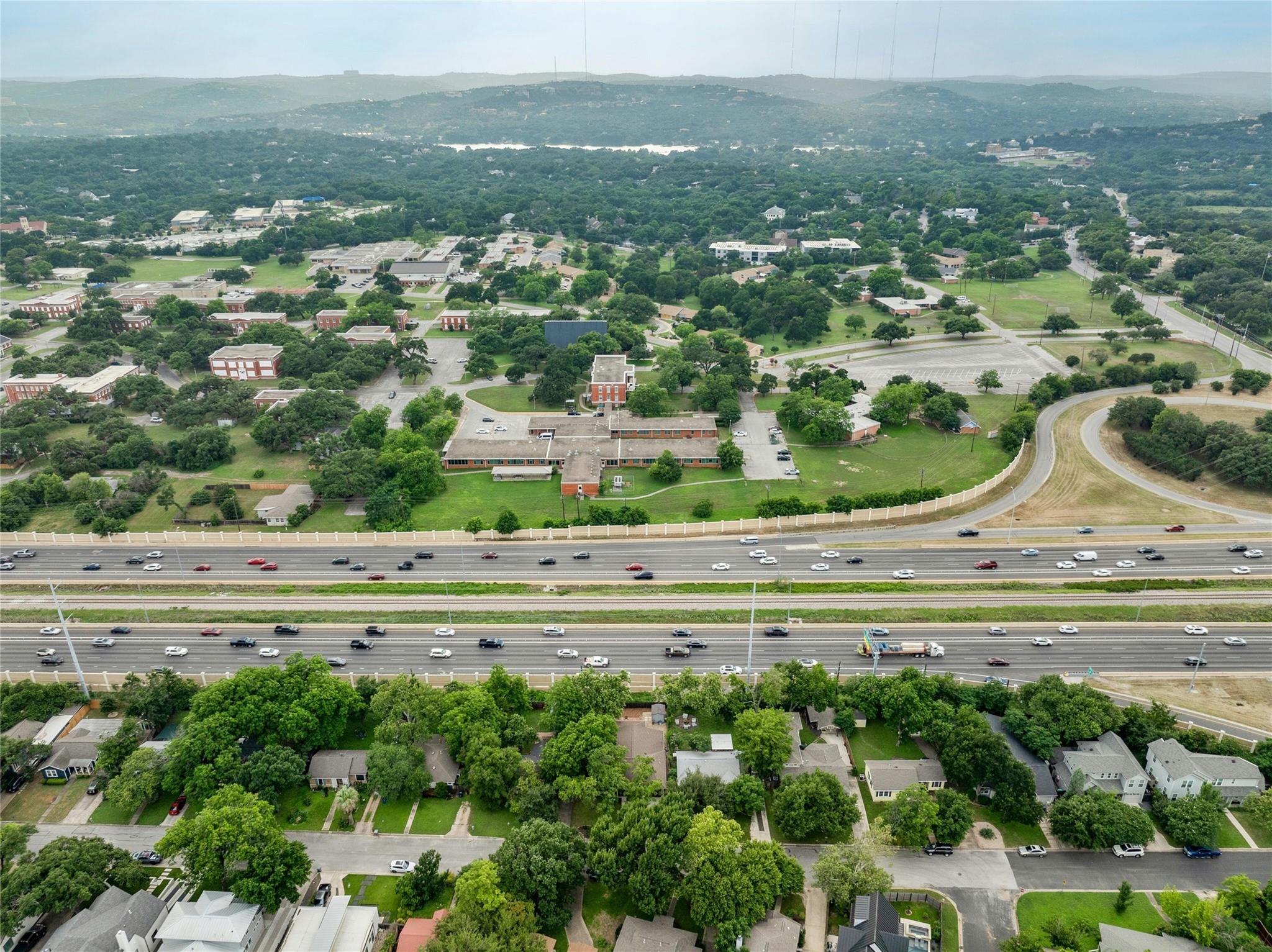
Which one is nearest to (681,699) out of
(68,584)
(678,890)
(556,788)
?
(556,788)

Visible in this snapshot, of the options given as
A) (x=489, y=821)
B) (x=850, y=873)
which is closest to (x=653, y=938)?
(x=850, y=873)

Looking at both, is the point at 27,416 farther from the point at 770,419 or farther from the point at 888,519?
the point at 888,519

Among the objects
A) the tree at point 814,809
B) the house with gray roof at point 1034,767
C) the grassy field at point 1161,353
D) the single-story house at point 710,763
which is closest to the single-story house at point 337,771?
the single-story house at point 710,763

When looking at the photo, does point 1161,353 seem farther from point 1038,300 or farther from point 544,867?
point 544,867

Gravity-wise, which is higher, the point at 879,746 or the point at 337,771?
the point at 337,771

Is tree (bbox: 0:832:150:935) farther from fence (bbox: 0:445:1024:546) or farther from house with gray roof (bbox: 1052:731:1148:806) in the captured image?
house with gray roof (bbox: 1052:731:1148:806)

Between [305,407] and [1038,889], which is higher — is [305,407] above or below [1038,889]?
above
